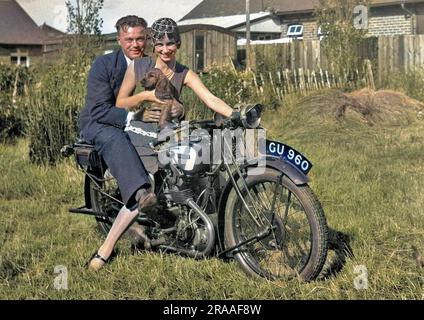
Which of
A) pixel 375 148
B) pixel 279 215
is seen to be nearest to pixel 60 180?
pixel 279 215

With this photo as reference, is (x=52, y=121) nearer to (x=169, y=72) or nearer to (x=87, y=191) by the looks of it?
(x=87, y=191)

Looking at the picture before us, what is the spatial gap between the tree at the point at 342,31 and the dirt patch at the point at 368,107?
270cm

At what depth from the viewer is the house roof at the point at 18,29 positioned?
99.2 ft

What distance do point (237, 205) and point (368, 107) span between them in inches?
368

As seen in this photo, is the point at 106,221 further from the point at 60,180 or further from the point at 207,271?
the point at 60,180

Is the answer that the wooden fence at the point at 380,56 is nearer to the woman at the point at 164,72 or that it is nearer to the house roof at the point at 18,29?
the woman at the point at 164,72

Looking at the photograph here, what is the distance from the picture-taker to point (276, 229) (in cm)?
411

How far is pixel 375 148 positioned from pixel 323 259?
5.93 metres

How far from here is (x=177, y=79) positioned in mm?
4320

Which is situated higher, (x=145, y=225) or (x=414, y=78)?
(x=414, y=78)

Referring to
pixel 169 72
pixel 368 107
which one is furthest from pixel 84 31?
pixel 169 72

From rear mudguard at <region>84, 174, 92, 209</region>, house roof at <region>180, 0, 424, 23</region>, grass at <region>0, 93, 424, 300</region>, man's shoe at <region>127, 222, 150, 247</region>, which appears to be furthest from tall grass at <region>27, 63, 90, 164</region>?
house roof at <region>180, 0, 424, 23</region>

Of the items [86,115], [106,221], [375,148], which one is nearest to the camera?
[86,115]

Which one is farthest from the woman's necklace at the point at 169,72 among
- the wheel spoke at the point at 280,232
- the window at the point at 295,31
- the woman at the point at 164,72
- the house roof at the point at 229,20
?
the window at the point at 295,31
